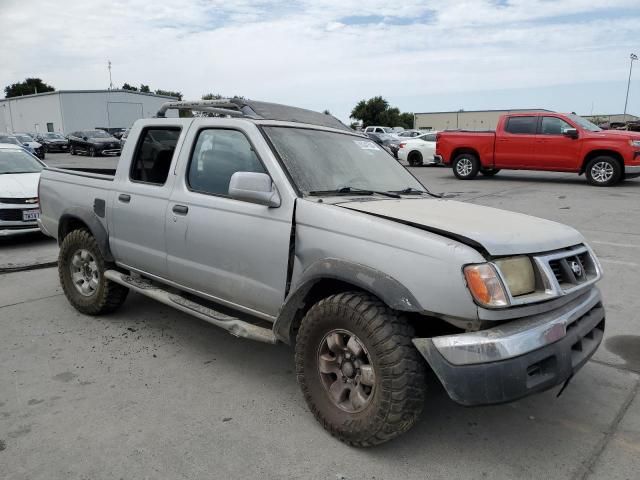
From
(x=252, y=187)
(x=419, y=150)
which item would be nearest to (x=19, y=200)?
(x=252, y=187)

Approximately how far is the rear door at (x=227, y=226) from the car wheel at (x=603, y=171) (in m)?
12.7

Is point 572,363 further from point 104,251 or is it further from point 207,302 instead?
point 104,251

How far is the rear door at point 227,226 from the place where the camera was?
3.16 metres

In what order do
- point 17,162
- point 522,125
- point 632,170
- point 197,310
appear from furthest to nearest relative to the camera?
1. point 522,125
2. point 632,170
3. point 17,162
4. point 197,310

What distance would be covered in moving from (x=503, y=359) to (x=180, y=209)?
242 centimetres

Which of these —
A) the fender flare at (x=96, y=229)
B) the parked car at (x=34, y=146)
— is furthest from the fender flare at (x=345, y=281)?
the parked car at (x=34, y=146)

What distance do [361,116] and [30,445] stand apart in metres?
80.5

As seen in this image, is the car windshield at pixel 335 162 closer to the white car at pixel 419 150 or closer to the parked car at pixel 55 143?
the white car at pixel 419 150

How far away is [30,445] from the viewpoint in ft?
9.23

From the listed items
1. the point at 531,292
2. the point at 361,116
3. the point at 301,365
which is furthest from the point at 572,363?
the point at 361,116

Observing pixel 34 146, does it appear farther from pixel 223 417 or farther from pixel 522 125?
pixel 223 417

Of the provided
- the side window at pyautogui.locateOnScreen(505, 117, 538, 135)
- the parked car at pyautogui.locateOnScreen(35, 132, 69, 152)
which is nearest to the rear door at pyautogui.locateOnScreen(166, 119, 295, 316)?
the side window at pyautogui.locateOnScreen(505, 117, 538, 135)

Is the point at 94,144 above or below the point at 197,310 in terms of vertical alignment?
above

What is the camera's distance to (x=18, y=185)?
8.03m
